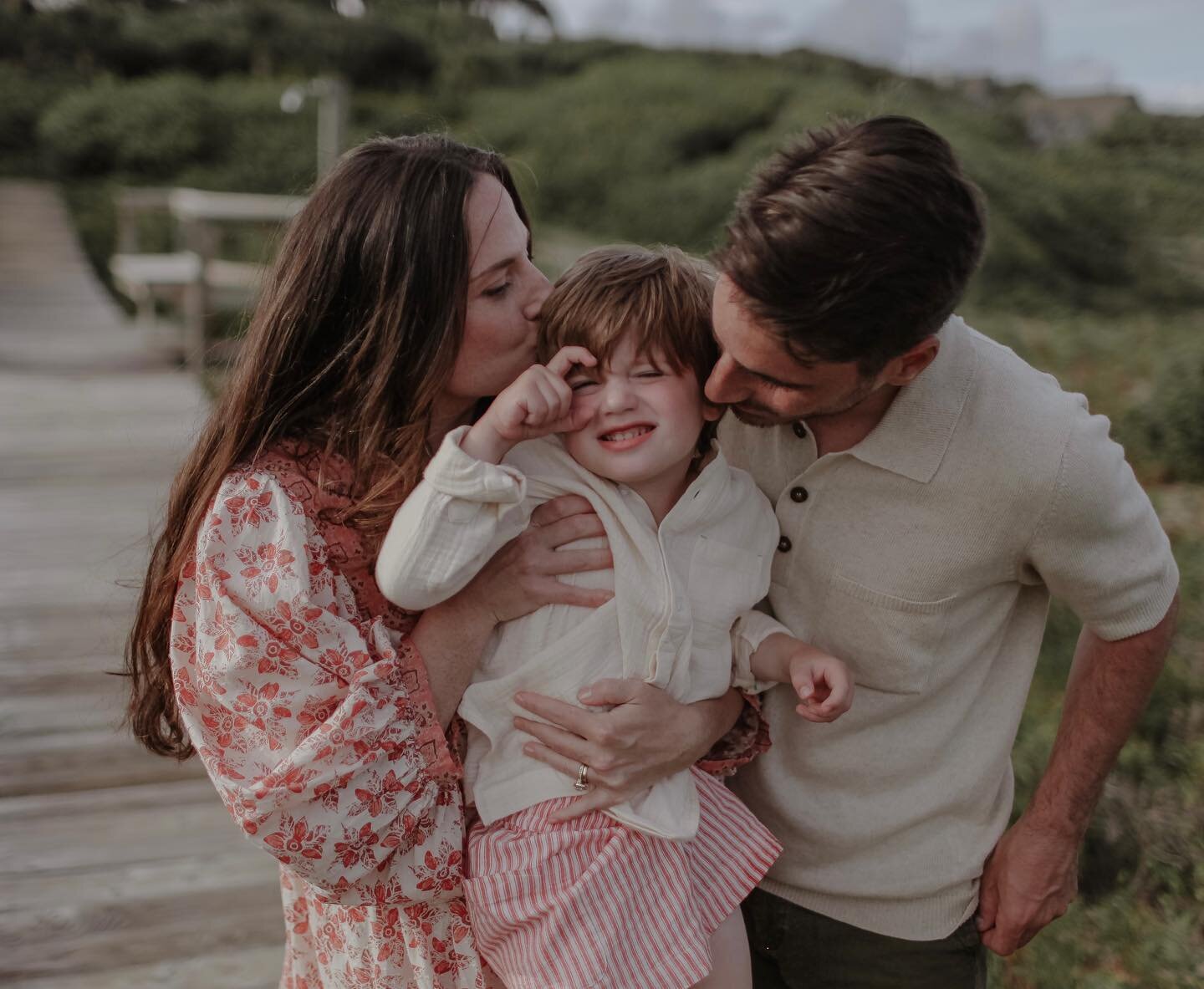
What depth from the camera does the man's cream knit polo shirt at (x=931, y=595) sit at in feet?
5.19

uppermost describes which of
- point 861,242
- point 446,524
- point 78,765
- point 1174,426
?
point 861,242

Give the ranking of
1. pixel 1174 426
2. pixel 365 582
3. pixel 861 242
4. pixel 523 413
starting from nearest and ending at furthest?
1. pixel 861 242
2. pixel 523 413
3. pixel 365 582
4. pixel 1174 426

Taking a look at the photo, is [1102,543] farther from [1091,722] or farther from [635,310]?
[635,310]

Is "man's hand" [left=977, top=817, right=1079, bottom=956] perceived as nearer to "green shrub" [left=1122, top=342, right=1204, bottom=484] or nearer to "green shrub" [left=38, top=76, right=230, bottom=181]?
"green shrub" [left=1122, top=342, right=1204, bottom=484]

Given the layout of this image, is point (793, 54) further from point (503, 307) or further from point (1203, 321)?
point (503, 307)

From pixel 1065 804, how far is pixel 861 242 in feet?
3.02

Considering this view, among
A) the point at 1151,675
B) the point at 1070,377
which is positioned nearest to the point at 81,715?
the point at 1151,675

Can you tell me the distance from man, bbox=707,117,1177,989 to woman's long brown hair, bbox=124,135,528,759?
1.26 feet

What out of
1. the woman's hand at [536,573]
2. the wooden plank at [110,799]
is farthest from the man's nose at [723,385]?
the wooden plank at [110,799]

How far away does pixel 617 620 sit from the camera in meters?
1.54

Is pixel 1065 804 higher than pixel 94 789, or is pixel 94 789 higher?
pixel 1065 804

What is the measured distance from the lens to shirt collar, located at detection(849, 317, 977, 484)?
5.28 feet

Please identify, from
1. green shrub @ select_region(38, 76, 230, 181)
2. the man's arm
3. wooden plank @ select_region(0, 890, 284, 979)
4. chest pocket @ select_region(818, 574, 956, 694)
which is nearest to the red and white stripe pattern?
chest pocket @ select_region(818, 574, 956, 694)

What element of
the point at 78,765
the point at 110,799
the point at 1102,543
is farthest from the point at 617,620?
the point at 78,765
